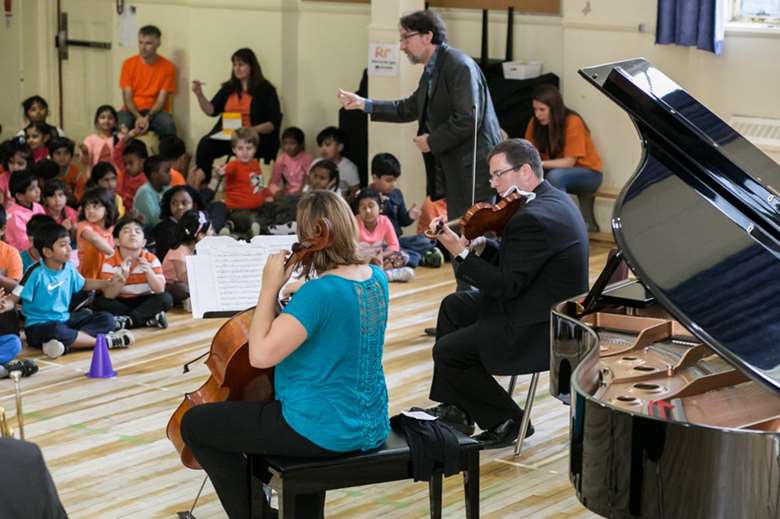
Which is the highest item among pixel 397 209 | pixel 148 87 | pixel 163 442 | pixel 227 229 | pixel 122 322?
pixel 148 87

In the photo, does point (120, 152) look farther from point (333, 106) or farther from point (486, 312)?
point (486, 312)

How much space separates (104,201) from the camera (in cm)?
755

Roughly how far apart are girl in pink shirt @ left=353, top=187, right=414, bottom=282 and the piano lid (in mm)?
3812

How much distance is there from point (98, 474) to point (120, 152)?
19.0 ft

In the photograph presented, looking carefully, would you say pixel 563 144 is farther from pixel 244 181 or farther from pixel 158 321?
pixel 158 321

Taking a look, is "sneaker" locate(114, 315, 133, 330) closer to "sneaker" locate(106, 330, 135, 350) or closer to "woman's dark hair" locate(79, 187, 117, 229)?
"sneaker" locate(106, 330, 135, 350)

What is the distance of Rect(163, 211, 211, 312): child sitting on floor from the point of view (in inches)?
300

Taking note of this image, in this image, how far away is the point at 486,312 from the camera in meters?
5.29

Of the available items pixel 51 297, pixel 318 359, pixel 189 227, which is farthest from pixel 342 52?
pixel 318 359

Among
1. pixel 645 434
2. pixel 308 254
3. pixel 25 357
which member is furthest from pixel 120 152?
pixel 645 434

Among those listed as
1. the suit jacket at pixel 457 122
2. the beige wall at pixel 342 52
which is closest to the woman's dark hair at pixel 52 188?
the suit jacket at pixel 457 122

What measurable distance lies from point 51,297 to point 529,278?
265cm

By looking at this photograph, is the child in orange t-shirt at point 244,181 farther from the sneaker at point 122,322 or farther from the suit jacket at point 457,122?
the suit jacket at point 457,122

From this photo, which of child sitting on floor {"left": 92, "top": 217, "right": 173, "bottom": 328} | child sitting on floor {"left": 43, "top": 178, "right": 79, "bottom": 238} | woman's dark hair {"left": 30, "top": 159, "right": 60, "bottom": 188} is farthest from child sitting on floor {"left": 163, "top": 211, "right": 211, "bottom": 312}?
woman's dark hair {"left": 30, "top": 159, "right": 60, "bottom": 188}
